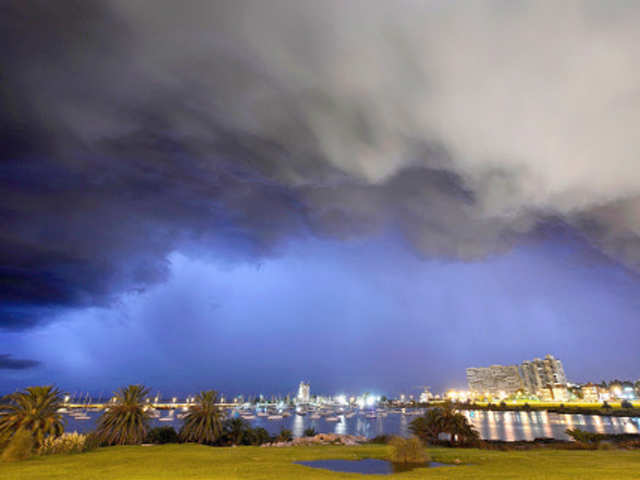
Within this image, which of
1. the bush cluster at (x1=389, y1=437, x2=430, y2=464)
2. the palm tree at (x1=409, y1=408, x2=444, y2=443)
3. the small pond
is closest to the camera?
the small pond

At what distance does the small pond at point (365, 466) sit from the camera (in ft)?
68.0

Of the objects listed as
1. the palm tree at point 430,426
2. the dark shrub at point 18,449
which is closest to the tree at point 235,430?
the dark shrub at point 18,449

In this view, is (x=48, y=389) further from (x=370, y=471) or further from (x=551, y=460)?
(x=551, y=460)

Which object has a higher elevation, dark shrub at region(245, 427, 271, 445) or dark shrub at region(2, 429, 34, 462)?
dark shrub at region(2, 429, 34, 462)

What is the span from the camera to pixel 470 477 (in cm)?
1658

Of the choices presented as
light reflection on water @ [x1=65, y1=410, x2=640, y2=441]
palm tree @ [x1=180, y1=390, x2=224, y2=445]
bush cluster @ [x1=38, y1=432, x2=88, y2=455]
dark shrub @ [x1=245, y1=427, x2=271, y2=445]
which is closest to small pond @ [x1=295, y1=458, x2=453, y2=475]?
dark shrub @ [x1=245, y1=427, x2=271, y2=445]

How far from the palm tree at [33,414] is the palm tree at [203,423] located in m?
12.9

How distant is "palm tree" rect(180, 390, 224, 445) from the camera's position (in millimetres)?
35706

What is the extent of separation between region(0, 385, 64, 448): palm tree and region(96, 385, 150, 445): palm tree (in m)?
6.88

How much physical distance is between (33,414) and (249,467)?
755 inches

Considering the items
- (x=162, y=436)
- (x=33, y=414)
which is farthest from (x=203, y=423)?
(x=33, y=414)

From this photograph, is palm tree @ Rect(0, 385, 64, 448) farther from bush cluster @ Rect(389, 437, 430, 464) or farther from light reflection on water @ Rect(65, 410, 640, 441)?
light reflection on water @ Rect(65, 410, 640, 441)

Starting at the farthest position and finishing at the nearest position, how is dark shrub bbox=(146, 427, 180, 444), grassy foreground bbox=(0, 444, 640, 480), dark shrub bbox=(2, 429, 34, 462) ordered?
dark shrub bbox=(146, 427, 180, 444), dark shrub bbox=(2, 429, 34, 462), grassy foreground bbox=(0, 444, 640, 480)

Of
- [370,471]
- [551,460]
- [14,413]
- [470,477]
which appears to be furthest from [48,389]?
[551,460]
